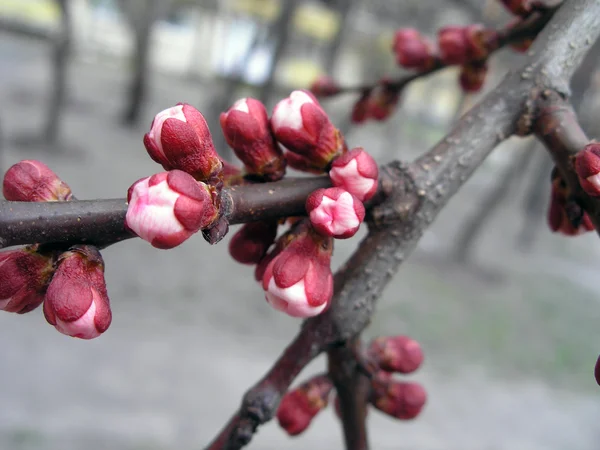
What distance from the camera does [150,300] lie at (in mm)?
4113

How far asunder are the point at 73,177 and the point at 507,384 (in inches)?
177

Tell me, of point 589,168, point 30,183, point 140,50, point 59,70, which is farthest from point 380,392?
point 140,50

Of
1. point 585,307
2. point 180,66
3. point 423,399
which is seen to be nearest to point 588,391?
point 585,307

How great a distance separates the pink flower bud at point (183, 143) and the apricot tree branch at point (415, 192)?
8.2 inches

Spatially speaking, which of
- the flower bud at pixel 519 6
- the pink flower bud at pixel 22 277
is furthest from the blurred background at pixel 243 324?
the pink flower bud at pixel 22 277

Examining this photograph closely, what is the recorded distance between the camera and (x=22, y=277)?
482 millimetres

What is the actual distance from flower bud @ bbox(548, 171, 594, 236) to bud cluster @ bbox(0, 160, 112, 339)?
538mm

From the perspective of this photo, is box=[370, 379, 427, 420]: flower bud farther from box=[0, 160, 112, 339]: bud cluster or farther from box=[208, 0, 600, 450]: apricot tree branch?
box=[0, 160, 112, 339]: bud cluster

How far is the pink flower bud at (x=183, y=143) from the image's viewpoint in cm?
47

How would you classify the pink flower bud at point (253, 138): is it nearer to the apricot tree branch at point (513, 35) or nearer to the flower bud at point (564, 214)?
the flower bud at point (564, 214)

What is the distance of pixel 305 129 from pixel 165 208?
208mm

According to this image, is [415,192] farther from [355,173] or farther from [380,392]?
[380,392]

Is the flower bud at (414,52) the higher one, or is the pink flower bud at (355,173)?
the flower bud at (414,52)

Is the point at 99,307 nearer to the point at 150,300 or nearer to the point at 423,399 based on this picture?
the point at 423,399
